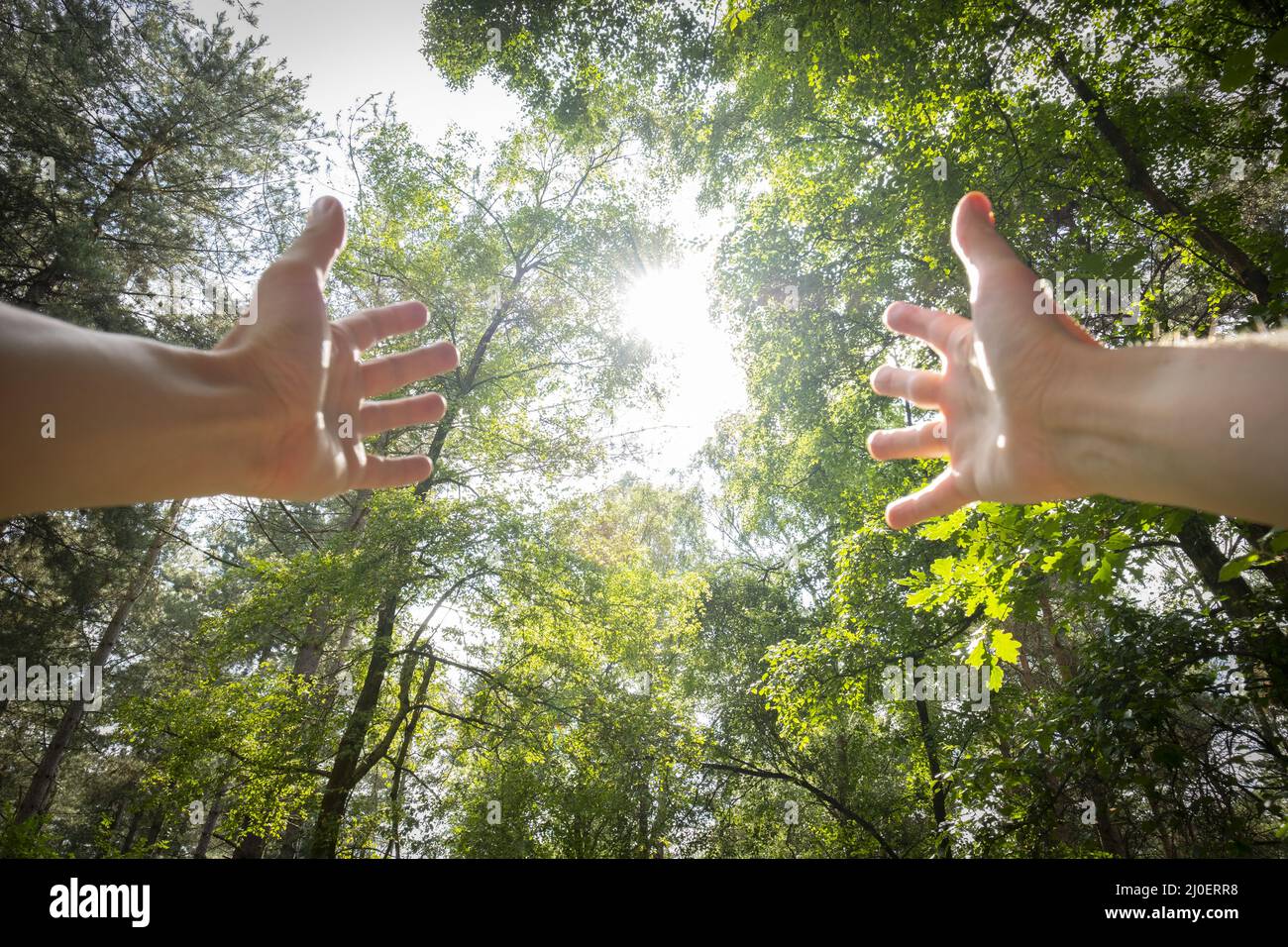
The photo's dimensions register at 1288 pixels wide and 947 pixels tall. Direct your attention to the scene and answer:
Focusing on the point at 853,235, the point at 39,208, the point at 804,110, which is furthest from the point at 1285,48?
the point at 39,208

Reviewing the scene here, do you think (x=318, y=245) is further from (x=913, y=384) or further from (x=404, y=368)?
(x=913, y=384)

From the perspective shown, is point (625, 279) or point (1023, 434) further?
point (625, 279)

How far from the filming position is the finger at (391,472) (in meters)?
1.72

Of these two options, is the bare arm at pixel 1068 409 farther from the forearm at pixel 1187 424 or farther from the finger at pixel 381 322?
the finger at pixel 381 322

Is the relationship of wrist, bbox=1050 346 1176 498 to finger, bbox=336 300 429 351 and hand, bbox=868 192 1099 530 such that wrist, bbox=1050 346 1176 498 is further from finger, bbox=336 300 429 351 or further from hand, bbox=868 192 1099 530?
finger, bbox=336 300 429 351

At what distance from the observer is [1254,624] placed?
149 inches

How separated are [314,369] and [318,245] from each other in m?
0.37

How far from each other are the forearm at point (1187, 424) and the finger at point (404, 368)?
5.03 ft

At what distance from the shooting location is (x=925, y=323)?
1737 millimetres

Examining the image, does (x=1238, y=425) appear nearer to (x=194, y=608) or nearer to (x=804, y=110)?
(x=804, y=110)

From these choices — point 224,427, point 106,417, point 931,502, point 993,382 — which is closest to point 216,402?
point 224,427

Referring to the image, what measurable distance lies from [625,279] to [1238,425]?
1222cm

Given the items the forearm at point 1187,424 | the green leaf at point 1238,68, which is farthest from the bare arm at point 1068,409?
the green leaf at point 1238,68

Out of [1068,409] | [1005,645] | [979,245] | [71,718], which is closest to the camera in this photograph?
[1068,409]
